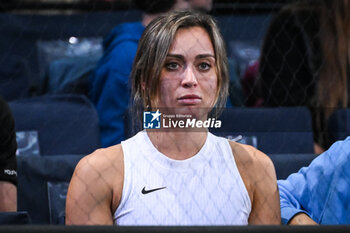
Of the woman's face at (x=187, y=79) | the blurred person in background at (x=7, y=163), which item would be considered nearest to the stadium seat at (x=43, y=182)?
the blurred person in background at (x=7, y=163)

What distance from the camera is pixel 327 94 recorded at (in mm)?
2459

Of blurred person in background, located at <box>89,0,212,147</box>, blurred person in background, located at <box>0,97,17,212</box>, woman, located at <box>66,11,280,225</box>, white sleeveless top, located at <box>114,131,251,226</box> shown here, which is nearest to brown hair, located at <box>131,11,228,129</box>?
woman, located at <box>66,11,280,225</box>

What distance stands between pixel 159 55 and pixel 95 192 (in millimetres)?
330

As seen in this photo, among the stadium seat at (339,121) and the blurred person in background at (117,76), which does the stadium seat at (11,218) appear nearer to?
the blurred person in background at (117,76)

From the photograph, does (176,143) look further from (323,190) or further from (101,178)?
(323,190)

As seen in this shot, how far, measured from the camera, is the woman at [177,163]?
1403mm

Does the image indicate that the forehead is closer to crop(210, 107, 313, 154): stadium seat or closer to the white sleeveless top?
the white sleeveless top

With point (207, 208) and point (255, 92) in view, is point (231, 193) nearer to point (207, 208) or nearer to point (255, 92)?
point (207, 208)

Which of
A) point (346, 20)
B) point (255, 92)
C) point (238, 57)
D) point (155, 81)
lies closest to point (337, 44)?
point (346, 20)

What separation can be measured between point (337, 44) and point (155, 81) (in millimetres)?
1202

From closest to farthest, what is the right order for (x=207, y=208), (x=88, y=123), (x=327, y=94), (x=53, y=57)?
1. (x=207, y=208)
2. (x=88, y=123)
3. (x=327, y=94)
4. (x=53, y=57)

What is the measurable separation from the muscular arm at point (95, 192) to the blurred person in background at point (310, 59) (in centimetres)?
111

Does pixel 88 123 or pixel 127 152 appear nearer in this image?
pixel 127 152

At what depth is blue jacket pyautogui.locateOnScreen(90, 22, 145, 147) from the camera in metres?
2.28
